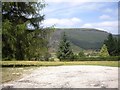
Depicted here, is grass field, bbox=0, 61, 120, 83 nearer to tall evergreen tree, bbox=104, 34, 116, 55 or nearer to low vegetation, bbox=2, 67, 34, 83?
low vegetation, bbox=2, 67, 34, 83

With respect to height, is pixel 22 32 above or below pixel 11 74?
above

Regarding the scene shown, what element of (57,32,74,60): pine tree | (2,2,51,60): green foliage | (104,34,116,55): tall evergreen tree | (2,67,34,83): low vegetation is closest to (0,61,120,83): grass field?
(2,67,34,83): low vegetation

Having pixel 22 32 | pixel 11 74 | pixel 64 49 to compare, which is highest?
pixel 22 32

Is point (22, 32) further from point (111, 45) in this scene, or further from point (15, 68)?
point (111, 45)

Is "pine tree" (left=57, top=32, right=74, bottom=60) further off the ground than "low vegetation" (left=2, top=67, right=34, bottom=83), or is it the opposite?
"low vegetation" (left=2, top=67, right=34, bottom=83)

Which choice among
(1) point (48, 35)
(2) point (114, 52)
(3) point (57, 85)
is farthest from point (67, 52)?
(3) point (57, 85)

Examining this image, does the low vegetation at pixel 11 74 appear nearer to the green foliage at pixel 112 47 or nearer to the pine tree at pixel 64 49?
the pine tree at pixel 64 49

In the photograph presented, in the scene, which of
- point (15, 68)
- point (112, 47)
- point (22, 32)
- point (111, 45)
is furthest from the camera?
point (111, 45)

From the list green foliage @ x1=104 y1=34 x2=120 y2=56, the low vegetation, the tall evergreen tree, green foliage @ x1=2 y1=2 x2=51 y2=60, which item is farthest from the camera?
the tall evergreen tree

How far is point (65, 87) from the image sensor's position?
27.0 feet

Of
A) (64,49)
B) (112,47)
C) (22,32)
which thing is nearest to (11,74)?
(22,32)

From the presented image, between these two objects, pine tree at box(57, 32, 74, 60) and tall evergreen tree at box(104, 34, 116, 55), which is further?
tall evergreen tree at box(104, 34, 116, 55)

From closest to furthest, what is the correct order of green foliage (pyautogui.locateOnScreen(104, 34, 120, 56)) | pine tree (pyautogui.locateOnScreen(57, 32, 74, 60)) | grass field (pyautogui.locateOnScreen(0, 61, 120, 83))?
grass field (pyautogui.locateOnScreen(0, 61, 120, 83)) → pine tree (pyautogui.locateOnScreen(57, 32, 74, 60)) → green foliage (pyautogui.locateOnScreen(104, 34, 120, 56))

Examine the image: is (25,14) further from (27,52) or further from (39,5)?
(27,52)
